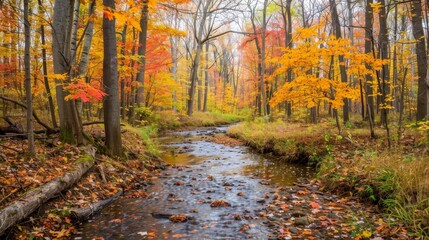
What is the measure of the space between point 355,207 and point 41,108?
16711mm

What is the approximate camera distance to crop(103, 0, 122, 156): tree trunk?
26.3ft

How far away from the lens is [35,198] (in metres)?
4.34

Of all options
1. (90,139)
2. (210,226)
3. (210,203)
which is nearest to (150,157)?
(90,139)

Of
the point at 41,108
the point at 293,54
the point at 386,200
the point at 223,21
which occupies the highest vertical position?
the point at 223,21

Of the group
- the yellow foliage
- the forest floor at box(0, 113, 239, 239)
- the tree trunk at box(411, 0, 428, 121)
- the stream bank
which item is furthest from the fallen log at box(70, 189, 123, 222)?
the tree trunk at box(411, 0, 428, 121)

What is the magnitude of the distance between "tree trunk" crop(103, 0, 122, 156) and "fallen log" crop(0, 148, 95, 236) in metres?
2.05

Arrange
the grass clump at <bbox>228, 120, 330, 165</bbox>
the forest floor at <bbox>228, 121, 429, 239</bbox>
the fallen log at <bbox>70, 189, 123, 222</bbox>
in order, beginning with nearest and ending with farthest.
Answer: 1. the forest floor at <bbox>228, 121, 429, 239</bbox>
2. the fallen log at <bbox>70, 189, 123, 222</bbox>
3. the grass clump at <bbox>228, 120, 330, 165</bbox>

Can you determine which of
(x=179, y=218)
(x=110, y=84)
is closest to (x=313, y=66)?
(x=110, y=84)

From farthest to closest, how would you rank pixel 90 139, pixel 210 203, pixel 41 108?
1. pixel 41 108
2. pixel 90 139
3. pixel 210 203

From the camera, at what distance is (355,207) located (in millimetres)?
5477

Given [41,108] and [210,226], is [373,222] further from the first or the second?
[41,108]

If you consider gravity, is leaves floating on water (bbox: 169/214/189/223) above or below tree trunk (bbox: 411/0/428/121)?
below

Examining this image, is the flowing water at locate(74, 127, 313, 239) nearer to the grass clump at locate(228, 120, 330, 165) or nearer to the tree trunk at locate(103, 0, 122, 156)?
the grass clump at locate(228, 120, 330, 165)

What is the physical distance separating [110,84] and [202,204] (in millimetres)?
4451
